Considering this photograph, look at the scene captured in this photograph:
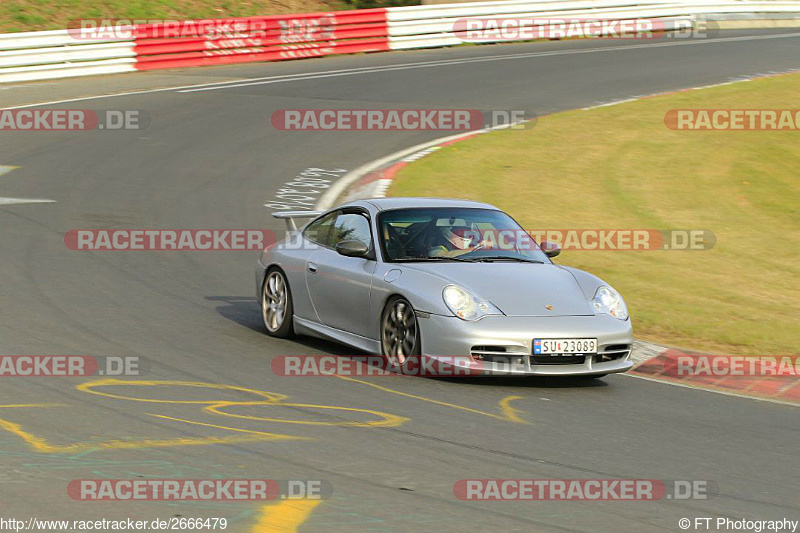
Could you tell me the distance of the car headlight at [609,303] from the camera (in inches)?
382

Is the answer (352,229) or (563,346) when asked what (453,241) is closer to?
(352,229)

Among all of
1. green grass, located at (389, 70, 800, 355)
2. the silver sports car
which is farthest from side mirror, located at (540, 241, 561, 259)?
green grass, located at (389, 70, 800, 355)

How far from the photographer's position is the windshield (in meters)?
10.1

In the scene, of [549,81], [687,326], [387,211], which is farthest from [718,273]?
[549,81]

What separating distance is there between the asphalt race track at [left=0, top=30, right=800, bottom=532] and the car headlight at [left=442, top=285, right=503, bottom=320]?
0.54 m

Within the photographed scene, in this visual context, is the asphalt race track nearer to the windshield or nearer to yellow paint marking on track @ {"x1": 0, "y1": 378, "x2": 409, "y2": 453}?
yellow paint marking on track @ {"x1": 0, "y1": 378, "x2": 409, "y2": 453}

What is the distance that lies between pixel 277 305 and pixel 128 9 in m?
27.8

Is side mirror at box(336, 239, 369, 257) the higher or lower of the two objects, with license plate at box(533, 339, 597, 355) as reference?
higher

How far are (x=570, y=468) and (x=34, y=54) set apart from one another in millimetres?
23370

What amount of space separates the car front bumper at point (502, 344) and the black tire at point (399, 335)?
0.42 feet

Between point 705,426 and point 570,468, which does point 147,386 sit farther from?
point 705,426

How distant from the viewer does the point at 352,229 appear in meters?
10.7

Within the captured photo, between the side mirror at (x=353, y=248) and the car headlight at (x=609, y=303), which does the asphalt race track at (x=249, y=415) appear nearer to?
the car headlight at (x=609, y=303)

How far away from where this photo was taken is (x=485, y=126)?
77.2ft
